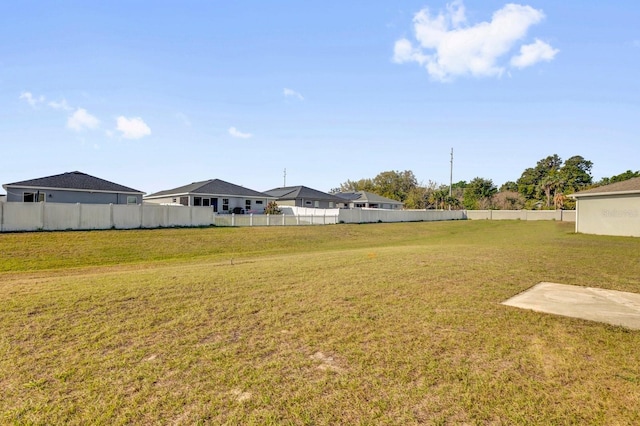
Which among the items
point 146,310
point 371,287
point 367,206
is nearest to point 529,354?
point 371,287

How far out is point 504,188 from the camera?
3250 inches

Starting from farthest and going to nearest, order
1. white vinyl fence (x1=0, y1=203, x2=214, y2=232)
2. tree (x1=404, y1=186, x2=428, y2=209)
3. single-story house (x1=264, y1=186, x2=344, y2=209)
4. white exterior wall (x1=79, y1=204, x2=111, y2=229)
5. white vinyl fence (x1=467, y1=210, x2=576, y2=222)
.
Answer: tree (x1=404, y1=186, x2=428, y2=209) → white vinyl fence (x1=467, y1=210, x2=576, y2=222) → single-story house (x1=264, y1=186, x2=344, y2=209) → white exterior wall (x1=79, y1=204, x2=111, y2=229) → white vinyl fence (x1=0, y1=203, x2=214, y2=232)

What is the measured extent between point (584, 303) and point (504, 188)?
8571 cm

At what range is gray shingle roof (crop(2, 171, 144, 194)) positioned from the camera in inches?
1022

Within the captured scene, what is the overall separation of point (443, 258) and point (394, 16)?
33.8ft

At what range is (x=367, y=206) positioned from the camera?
56125mm

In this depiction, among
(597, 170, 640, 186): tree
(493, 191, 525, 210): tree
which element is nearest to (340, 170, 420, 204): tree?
(493, 191, 525, 210): tree

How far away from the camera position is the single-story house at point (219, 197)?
3566cm

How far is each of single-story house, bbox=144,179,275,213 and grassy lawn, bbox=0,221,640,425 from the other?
29.1 metres

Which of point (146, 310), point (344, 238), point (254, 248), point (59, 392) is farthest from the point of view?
point (344, 238)

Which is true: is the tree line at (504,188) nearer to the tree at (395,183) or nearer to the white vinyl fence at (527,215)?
the tree at (395,183)

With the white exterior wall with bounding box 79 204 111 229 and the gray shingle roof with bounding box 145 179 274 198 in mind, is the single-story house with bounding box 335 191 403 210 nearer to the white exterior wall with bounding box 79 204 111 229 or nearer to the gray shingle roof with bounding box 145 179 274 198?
the gray shingle roof with bounding box 145 179 274 198

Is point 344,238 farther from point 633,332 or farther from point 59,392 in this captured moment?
point 59,392

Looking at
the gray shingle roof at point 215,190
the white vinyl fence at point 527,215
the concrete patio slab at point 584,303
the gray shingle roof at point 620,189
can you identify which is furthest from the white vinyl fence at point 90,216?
the white vinyl fence at point 527,215
